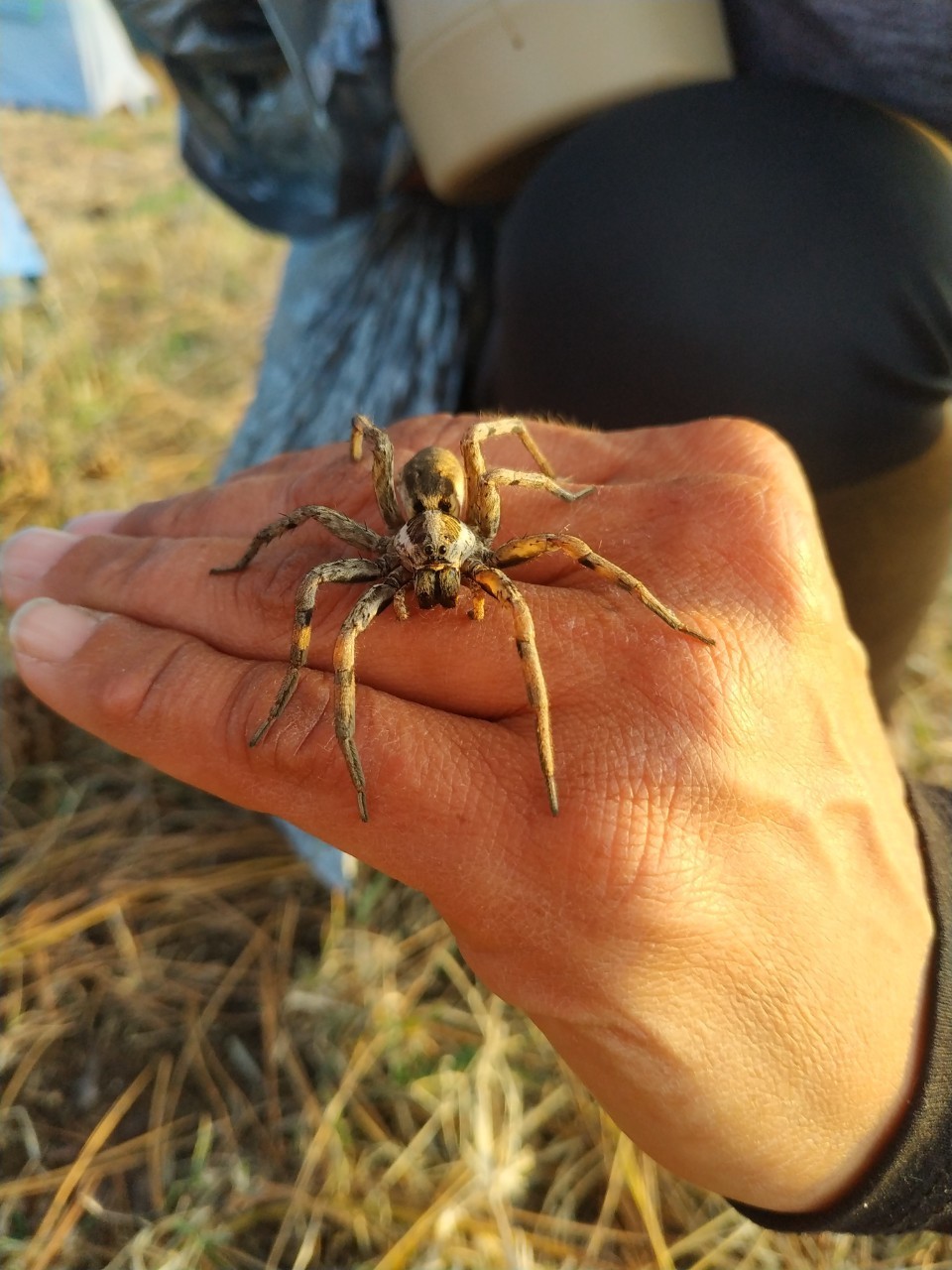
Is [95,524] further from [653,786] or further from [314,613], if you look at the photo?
[653,786]

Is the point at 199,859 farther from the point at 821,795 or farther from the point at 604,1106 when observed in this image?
the point at 821,795

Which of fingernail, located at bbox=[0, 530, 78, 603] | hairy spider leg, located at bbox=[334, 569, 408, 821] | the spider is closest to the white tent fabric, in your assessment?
fingernail, located at bbox=[0, 530, 78, 603]

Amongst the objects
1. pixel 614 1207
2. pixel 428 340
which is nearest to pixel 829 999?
pixel 614 1207

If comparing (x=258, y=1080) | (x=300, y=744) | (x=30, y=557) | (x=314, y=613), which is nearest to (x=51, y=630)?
(x=30, y=557)

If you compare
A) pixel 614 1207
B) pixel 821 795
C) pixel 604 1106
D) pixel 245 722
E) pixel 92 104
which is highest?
pixel 92 104

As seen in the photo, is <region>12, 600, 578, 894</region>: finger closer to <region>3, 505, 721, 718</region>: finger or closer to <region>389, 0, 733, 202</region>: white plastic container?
<region>3, 505, 721, 718</region>: finger
